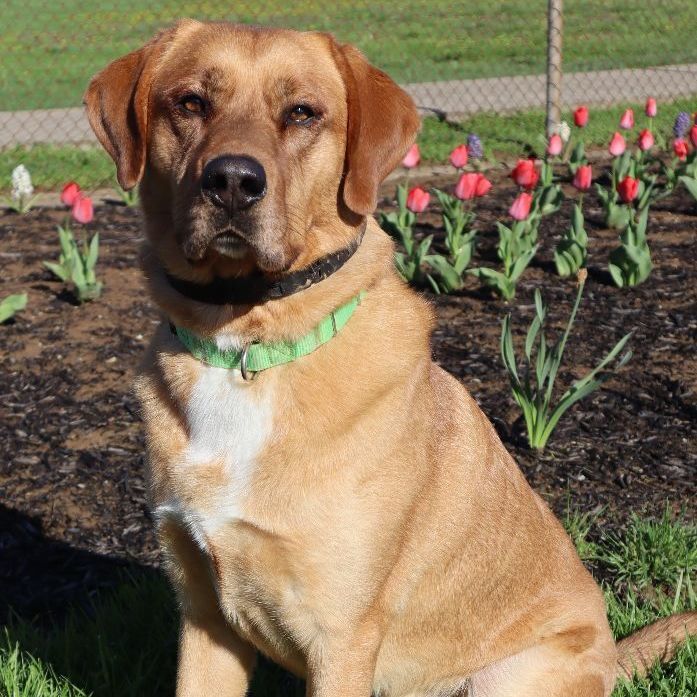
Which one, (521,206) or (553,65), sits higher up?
(521,206)

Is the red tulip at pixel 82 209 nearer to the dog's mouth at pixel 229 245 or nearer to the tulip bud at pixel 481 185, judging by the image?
the tulip bud at pixel 481 185

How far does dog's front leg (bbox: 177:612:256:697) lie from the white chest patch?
0.41 m

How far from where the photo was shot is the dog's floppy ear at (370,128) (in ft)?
9.25

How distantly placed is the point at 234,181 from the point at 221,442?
0.64 m

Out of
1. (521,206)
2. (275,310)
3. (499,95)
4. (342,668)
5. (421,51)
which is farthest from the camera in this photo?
(421,51)

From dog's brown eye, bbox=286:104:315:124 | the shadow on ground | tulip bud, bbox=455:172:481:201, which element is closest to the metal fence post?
tulip bud, bbox=455:172:481:201

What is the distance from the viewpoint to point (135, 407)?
5.09 meters

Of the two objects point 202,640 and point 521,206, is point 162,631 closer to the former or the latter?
point 202,640

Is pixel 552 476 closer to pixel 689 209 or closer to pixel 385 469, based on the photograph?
pixel 385 469

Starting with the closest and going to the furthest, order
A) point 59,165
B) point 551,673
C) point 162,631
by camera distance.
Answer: point 551,673 → point 162,631 → point 59,165

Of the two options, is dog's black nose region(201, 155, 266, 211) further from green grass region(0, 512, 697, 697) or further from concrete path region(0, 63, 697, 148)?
concrete path region(0, 63, 697, 148)

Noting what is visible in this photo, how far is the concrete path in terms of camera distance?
11094 mm

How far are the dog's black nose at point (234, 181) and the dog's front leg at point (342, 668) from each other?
106cm

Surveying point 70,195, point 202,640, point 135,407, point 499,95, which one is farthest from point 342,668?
point 499,95
